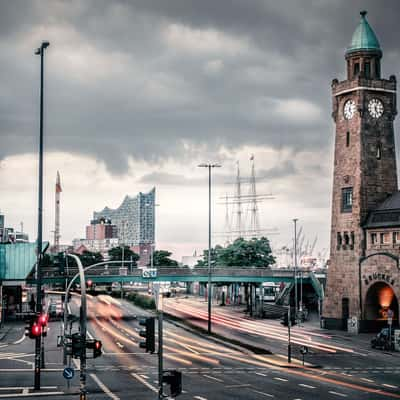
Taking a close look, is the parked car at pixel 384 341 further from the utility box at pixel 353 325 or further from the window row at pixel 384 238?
the window row at pixel 384 238

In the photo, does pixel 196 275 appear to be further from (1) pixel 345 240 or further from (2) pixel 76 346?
(2) pixel 76 346

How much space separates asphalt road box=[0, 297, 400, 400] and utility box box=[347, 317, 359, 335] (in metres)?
5.37

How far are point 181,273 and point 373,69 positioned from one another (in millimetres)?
43292

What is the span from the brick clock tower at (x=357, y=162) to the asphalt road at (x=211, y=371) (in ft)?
31.1

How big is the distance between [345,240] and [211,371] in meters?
45.2

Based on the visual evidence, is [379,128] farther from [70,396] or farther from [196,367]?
[70,396]

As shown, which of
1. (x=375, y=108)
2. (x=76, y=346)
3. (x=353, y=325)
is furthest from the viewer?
(x=375, y=108)

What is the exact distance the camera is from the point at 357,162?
9875cm

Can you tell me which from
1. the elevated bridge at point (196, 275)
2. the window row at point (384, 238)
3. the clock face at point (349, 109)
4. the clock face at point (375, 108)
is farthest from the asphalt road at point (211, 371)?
the clock face at point (375, 108)

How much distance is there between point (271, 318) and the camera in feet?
403

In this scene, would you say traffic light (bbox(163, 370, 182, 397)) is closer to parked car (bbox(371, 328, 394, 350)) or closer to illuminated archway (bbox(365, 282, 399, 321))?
parked car (bbox(371, 328, 394, 350))

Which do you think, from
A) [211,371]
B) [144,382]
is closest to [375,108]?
[211,371]

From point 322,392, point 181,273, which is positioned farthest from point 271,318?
point 322,392

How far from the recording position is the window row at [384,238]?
92.7 metres
